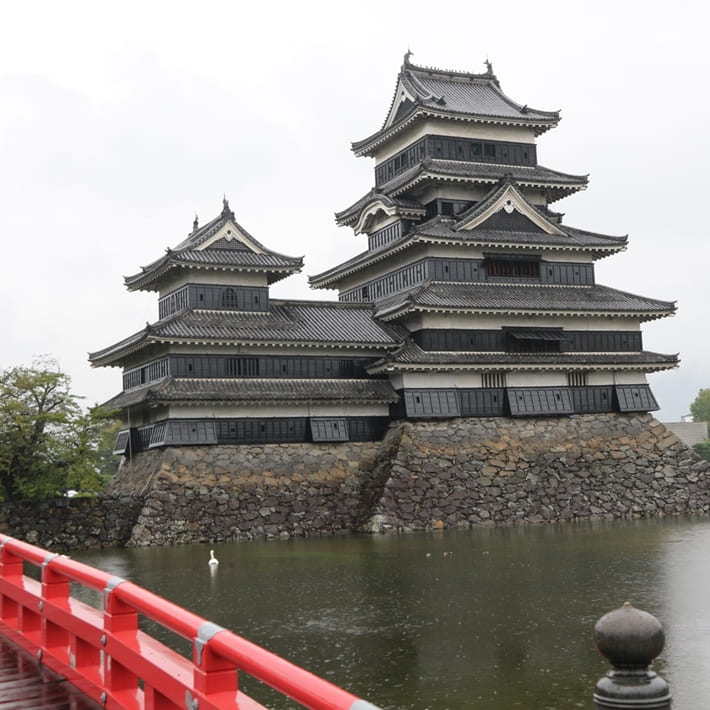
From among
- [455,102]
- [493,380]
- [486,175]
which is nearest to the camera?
[493,380]

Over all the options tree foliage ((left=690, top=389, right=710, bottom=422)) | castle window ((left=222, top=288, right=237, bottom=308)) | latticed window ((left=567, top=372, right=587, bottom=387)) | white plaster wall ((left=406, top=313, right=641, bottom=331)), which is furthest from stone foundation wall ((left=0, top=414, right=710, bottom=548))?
tree foliage ((left=690, top=389, right=710, bottom=422))

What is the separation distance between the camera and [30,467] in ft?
127

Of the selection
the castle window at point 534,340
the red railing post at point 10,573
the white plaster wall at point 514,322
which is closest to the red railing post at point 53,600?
the red railing post at point 10,573

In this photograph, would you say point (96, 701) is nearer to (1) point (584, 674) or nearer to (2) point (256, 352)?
(1) point (584, 674)

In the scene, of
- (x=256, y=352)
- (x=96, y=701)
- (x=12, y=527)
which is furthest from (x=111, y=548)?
(x=96, y=701)

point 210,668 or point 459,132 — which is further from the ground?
point 459,132

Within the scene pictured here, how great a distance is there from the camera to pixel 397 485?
134 feet

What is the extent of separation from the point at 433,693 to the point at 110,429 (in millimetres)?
29380

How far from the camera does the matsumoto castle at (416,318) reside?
4262 cm

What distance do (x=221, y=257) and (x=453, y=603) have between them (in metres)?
25.7

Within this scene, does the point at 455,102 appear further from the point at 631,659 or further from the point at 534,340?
the point at 631,659

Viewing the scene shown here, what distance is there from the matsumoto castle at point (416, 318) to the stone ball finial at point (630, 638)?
1428 inches

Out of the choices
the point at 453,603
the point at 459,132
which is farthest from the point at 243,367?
the point at 453,603

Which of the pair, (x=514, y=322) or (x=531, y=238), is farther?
(x=531, y=238)
